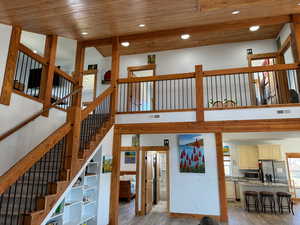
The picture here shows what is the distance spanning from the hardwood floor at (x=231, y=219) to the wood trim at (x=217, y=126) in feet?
8.33

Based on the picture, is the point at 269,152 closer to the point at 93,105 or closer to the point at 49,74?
the point at 93,105

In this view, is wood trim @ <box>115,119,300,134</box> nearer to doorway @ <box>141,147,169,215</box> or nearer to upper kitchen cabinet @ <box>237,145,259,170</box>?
doorway @ <box>141,147,169,215</box>

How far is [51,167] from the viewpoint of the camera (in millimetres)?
3959

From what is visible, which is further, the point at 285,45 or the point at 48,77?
the point at 285,45

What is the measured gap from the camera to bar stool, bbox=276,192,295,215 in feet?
23.1

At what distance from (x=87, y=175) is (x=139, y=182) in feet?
8.31

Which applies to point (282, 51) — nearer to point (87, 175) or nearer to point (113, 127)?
point (113, 127)

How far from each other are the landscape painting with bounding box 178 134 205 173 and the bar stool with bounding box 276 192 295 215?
3.00 m

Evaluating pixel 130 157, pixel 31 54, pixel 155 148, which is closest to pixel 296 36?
pixel 155 148

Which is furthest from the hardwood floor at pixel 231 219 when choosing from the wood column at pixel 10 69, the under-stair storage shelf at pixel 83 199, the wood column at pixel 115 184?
the wood column at pixel 10 69

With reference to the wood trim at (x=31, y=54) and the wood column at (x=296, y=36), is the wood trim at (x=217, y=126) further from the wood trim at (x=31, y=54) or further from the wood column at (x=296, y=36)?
the wood trim at (x=31, y=54)

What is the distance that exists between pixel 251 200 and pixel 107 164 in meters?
5.47

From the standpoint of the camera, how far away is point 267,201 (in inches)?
290

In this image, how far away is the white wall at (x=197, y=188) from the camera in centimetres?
620
